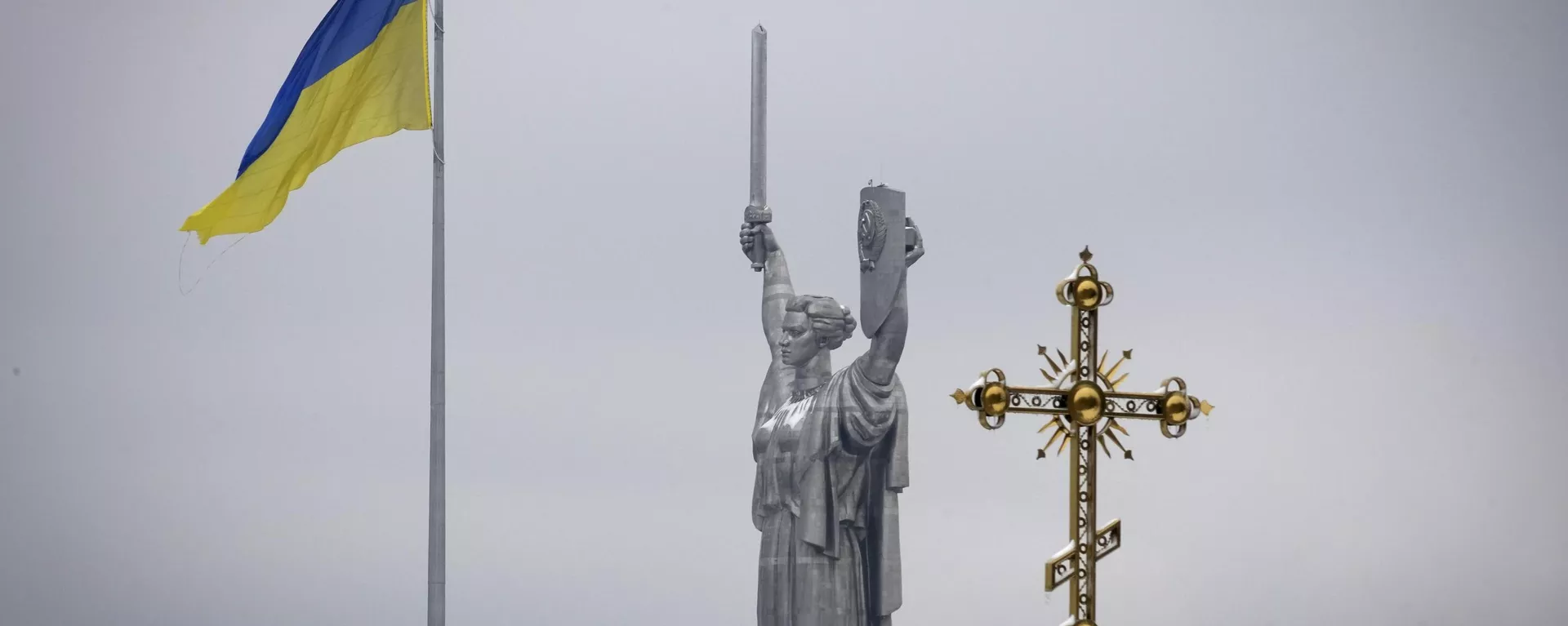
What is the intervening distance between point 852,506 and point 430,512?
198 centimetres

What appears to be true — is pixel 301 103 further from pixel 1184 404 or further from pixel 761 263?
pixel 1184 404

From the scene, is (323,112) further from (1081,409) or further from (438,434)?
(1081,409)

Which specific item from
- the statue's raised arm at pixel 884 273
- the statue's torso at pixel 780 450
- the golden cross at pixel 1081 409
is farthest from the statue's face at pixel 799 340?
the golden cross at pixel 1081 409

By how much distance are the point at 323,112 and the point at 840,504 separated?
319 cm

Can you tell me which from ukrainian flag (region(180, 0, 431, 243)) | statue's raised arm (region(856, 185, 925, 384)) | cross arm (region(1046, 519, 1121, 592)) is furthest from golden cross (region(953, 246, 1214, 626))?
ukrainian flag (region(180, 0, 431, 243))

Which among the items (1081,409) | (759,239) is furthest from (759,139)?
(1081,409)

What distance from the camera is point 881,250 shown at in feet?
32.6

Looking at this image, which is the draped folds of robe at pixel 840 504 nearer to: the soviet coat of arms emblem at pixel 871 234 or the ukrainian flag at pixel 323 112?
the soviet coat of arms emblem at pixel 871 234

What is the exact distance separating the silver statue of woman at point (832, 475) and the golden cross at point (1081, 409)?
162 centimetres

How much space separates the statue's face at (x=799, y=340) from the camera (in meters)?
10.4

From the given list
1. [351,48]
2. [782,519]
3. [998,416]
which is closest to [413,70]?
[351,48]

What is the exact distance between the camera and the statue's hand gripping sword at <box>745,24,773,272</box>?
1087 cm

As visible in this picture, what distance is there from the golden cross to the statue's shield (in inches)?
62.5

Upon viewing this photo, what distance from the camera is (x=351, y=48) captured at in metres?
10.6
